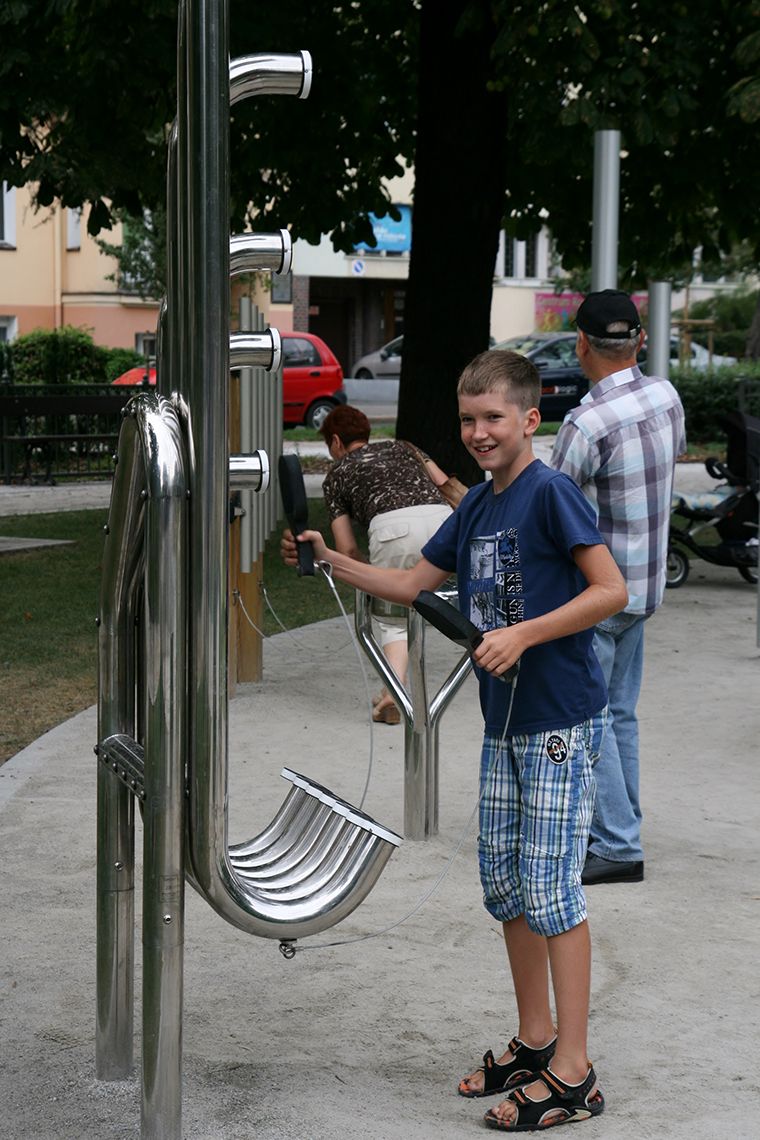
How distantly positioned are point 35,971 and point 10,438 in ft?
54.9

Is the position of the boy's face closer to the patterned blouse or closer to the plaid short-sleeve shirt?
the plaid short-sleeve shirt

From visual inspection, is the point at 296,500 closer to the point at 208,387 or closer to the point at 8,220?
the point at 208,387

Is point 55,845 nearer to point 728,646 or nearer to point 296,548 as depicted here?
point 296,548

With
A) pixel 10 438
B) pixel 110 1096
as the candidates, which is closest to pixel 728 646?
pixel 110 1096

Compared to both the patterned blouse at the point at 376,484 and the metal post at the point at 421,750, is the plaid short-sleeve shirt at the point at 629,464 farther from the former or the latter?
the patterned blouse at the point at 376,484

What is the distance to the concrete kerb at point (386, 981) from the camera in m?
3.79

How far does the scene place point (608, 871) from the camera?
5.54 meters

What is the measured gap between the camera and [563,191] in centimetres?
1583

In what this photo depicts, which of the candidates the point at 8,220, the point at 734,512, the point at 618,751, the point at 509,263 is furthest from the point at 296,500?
the point at 509,263

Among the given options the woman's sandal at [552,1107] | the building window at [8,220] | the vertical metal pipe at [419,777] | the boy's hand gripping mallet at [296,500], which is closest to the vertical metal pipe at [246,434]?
the vertical metal pipe at [419,777]

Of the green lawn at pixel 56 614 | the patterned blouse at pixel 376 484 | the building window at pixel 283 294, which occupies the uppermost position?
the building window at pixel 283 294

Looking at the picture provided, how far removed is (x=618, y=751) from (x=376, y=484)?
2439 millimetres

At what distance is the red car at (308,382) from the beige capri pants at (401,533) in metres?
23.9

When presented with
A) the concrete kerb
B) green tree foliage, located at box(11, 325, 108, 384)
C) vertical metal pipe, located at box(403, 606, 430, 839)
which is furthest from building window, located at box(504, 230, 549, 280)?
vertical metal pipe, located at box(403, 606, 430, 839)
